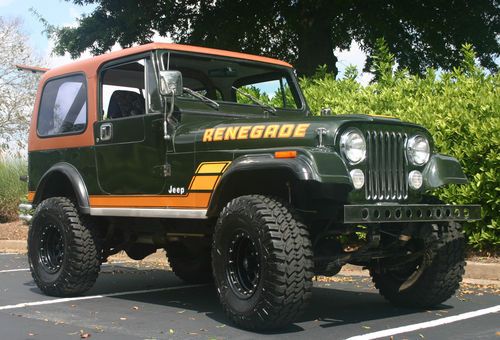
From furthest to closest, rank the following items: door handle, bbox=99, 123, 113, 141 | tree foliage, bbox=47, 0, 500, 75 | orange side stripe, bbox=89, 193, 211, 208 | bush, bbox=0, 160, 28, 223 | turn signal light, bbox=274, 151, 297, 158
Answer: bush, bbox=0, 160, 28, 223
tree foliage, bbox=47, 0, 500, 75
door handle, bbox=99, 123, 113, 141
orange side stripe, bbox=89, 193, 211, 208
turn signal light, bbox=274, 151, 297, 158

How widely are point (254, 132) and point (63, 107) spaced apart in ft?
9.43

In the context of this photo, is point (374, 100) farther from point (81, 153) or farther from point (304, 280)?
point (304, 280)

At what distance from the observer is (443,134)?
28.0 feet

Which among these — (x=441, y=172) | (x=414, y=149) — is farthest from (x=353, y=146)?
(x=441, y=172)

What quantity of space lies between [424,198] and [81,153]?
132 inches

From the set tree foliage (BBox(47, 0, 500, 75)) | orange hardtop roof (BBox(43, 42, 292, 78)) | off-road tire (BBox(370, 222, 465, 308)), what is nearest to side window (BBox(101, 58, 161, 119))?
orange hardtop roof (BBox(43, 42, 292, 78))

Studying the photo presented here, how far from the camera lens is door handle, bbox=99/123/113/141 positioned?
22.8ft

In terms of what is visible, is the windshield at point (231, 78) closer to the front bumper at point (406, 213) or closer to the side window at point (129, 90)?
the side window at point (129, 90)

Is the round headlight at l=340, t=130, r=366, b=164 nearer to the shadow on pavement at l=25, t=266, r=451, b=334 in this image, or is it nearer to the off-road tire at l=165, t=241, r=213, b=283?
the shadow on pavement at l=25, t=266, r=451, b=334

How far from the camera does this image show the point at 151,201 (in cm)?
647

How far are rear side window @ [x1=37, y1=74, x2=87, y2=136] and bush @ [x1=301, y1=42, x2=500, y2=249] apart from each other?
146 inches

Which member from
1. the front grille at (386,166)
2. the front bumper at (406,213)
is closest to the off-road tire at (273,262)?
the front bumper at (406,213)

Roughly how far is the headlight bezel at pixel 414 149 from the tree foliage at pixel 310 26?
919 centimetres

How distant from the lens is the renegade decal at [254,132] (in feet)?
18.2
